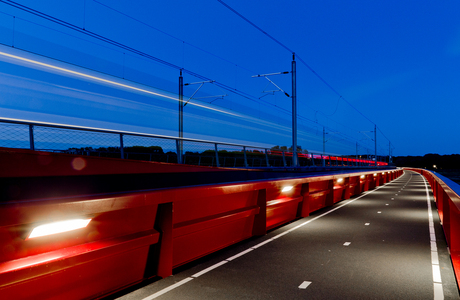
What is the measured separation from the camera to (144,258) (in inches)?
186

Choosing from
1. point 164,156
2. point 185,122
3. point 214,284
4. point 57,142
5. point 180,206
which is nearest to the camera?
point 214,284

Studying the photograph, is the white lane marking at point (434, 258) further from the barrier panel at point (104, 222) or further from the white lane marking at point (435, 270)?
the barrier panel at point (104, 222)

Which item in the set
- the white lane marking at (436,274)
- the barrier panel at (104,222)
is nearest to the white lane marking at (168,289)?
the barrier panel at (104,222)

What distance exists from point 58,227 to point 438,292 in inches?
166

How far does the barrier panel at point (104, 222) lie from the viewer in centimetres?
319

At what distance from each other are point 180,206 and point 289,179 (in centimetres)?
398

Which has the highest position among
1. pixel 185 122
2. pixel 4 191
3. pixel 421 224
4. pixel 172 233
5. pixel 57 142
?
pixel 185 122

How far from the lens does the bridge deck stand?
437 cm

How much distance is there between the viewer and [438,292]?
4371 millimetres

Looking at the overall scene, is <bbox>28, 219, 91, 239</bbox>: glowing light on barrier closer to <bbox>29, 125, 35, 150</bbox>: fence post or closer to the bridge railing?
the bridge railing

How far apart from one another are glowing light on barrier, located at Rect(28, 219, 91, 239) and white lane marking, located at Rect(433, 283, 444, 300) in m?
3.90

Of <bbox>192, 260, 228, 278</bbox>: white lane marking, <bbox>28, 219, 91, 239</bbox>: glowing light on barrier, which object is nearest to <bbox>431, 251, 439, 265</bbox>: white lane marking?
<bbox>192, 260, 228, 278</bbox>: white lane marking

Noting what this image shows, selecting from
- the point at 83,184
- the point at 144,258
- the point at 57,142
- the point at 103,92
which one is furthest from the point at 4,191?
the point at 103,92

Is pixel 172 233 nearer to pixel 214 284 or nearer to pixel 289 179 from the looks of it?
pixel 214 284
